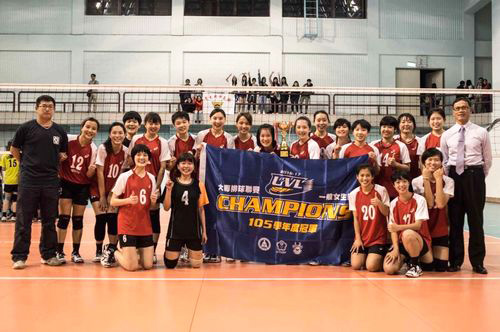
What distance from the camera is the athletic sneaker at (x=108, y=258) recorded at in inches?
202

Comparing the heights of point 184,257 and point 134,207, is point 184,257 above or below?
below

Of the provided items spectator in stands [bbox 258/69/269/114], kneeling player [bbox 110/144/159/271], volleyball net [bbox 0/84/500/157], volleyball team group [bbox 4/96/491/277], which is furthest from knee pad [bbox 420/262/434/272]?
spectator in stands [bbox 258/69/269/114]

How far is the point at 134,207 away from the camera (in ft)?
16.3

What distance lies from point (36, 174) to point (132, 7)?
18.2 meters

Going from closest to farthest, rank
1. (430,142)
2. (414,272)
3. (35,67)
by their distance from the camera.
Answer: (414,272), (430,142), (35,67)

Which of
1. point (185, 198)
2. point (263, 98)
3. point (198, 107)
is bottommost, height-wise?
point (185, 198)

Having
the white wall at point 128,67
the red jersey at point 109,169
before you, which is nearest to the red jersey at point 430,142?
the red jersey at point 109,169

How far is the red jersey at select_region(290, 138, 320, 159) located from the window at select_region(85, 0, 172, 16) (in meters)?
17.3

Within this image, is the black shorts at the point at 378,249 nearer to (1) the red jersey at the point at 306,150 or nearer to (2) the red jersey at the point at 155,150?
(1) the red jersey at the point at 306,150

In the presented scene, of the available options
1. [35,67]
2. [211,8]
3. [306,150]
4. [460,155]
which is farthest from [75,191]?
[35,67]

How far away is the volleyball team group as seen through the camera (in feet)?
16.1

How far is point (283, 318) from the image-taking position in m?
3.30

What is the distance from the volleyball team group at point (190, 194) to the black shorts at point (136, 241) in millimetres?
11

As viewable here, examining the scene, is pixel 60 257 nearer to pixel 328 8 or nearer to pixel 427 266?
pixel 427 266
